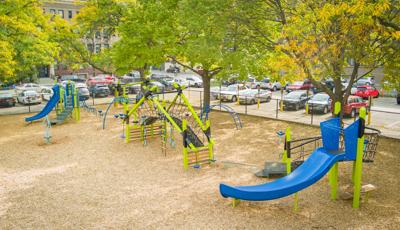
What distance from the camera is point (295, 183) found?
8.90 m

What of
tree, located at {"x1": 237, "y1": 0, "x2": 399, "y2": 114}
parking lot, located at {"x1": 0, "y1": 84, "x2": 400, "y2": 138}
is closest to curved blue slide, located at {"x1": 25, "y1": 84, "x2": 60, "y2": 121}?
parking lot, located at {"x1": 0, "y1": 84, "x2": 400, "y2": 138}

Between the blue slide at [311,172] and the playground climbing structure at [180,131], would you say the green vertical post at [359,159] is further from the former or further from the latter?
the playground climbing structure at [180,131]

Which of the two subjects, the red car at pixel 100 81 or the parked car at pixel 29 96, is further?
the red car at pixel 100 81

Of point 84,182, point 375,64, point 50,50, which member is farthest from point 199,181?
point 50,50

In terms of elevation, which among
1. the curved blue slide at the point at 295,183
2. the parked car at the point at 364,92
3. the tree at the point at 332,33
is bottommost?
the curved blue slide at the point at 295,183

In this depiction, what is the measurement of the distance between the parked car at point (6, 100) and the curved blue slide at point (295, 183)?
28.0 m

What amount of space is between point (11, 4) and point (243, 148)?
18.7 m

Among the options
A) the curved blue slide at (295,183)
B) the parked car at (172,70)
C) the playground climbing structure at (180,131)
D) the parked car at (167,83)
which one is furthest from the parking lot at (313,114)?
the parked car at (172,70)

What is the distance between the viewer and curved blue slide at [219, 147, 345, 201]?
8.83m

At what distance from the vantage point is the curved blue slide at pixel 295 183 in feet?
29.0

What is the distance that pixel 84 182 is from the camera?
40.5ft

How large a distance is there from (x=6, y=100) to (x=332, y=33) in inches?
1117

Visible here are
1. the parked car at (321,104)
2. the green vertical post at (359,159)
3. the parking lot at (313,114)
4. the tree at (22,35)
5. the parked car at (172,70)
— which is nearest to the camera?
the green vertical post at (359,159)

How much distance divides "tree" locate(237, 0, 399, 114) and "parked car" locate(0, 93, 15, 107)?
23.6 metres
